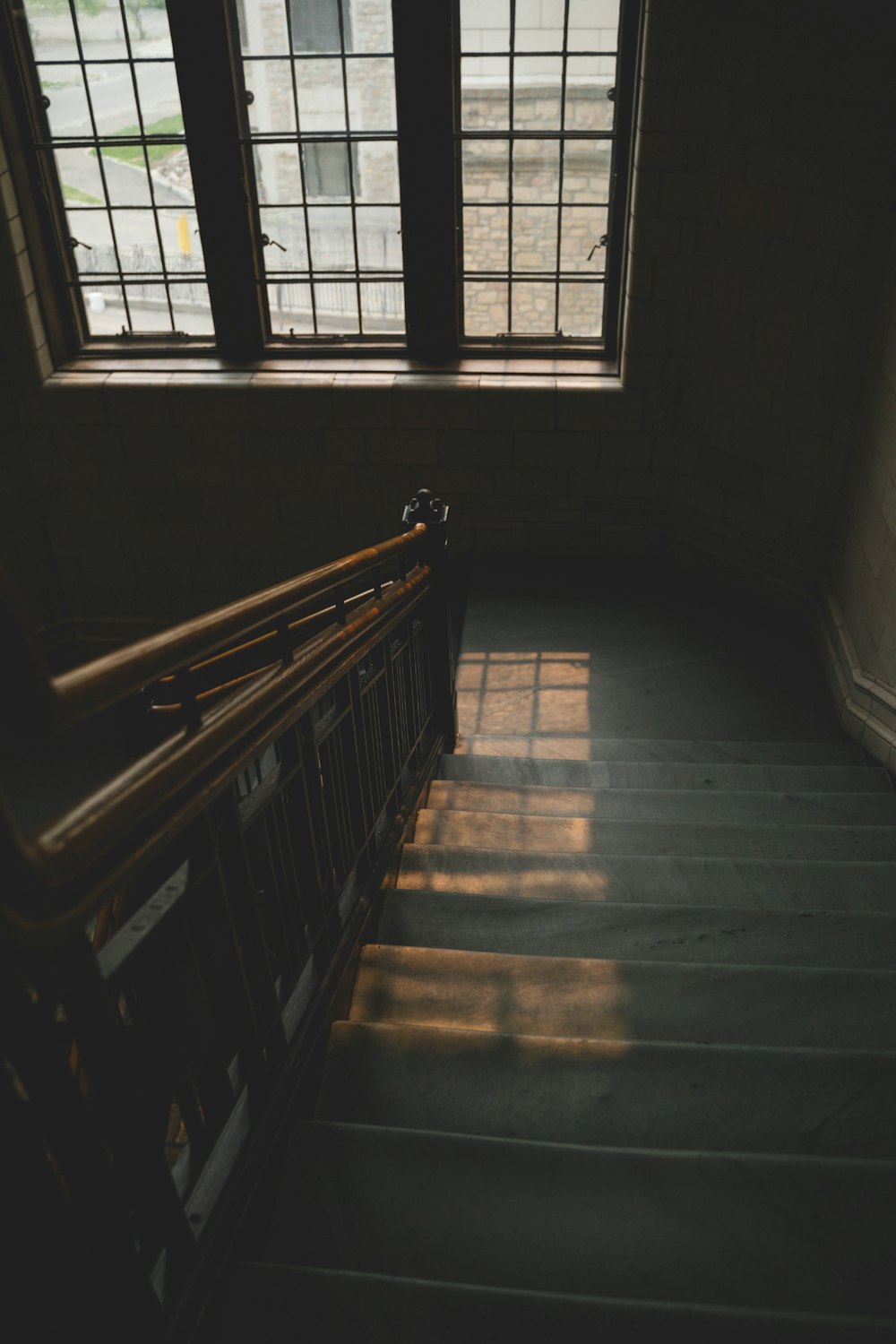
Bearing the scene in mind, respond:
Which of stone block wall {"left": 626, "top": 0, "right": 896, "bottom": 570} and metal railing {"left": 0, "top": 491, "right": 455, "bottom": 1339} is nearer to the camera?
Answer: metal railing {"left": 0, "top": 491, "right": 455, "bottom": 1339}

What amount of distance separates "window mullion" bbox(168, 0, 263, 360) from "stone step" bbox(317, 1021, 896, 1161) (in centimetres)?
428

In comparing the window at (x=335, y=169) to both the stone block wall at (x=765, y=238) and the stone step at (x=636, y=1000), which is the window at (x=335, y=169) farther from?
the stone step at (x=636, y=1000)

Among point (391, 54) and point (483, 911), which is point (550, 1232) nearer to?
point (483, 911)

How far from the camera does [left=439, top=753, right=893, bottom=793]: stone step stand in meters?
3.36

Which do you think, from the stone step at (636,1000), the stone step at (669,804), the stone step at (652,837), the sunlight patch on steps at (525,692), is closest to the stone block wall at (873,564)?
the stone step at (669,804)

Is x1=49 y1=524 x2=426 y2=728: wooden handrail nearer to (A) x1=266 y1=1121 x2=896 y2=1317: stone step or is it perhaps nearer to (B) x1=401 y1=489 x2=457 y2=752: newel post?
(A) x1=266 y1=1121 x2=896 y2=1317: stone step

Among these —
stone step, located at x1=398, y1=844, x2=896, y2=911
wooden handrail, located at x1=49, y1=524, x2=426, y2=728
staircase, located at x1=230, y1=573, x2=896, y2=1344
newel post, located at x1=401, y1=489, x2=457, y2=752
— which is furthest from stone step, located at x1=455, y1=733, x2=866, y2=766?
wooden handrail, located at x1=49, y1=524, x2=426, y2=728

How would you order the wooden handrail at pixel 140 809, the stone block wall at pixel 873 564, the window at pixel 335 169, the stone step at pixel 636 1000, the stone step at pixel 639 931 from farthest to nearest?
1. the window at pixel 335 169
2. the stone block wall at pixel 873 564
3. the stone step at pixel 639 931
4. the stone step at pixel 636 1000
5. the wooden handrail at pixel 140 809

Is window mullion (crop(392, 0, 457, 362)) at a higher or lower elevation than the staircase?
higher

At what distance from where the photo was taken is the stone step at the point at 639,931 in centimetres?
207

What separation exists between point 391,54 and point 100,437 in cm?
233

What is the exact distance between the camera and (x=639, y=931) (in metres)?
2.14

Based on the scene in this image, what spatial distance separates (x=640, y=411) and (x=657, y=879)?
10.1ft

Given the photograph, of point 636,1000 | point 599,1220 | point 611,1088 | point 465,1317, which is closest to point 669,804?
point 636,1000
